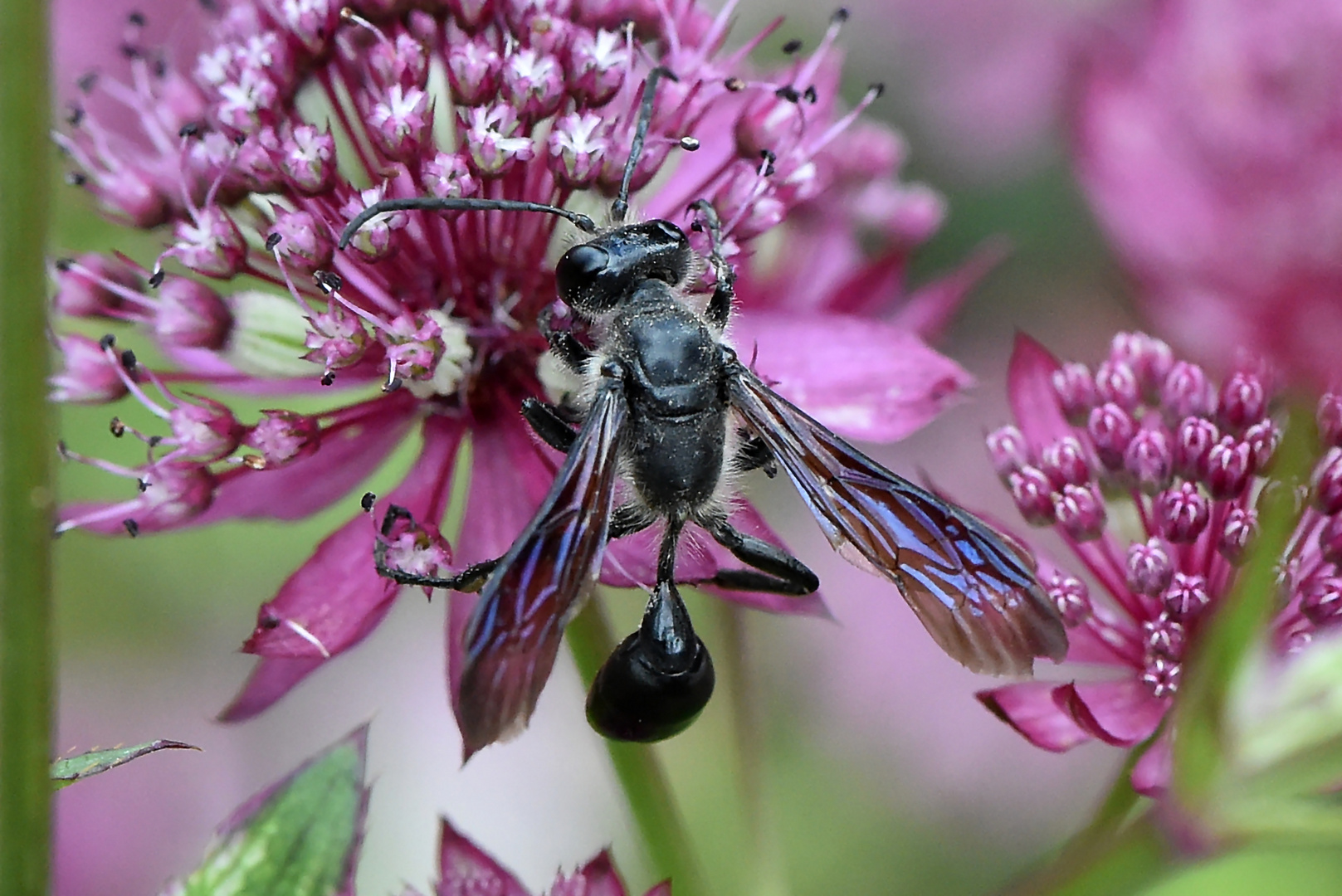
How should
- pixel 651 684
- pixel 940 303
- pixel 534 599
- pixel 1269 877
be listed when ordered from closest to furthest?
pixel 534 599, pixel 651 684, pixel 940 303, pixel 1269 877

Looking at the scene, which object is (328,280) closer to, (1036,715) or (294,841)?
(294,841)

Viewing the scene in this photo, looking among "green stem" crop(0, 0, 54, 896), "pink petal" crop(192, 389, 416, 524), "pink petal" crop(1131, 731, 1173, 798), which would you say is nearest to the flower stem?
"pink petal" crop(192, 389, 416, 524)

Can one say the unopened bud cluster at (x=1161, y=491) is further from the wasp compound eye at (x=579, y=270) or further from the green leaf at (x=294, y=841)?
the green leaf at (x=294, y=841)

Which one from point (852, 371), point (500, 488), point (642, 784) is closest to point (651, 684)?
point (642, 784)

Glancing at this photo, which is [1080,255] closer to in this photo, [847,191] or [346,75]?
[847,191]

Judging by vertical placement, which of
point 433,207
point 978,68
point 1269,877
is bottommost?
point 1269,877

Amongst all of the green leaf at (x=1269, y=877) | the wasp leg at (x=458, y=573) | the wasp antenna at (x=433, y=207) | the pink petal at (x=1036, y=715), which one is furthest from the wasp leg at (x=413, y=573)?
the green leaf at (x=1269, y=877)

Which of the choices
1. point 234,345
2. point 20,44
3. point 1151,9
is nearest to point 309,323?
point 234,345
